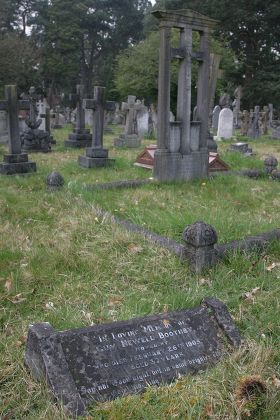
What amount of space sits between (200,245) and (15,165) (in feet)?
19.6

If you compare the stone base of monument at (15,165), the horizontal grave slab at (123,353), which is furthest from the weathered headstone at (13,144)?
the horizontal grave slab at (123,353)

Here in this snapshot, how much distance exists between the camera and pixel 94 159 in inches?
394

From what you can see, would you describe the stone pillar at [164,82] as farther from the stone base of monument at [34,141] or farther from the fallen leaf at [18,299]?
the stone base of monument at [34,141]

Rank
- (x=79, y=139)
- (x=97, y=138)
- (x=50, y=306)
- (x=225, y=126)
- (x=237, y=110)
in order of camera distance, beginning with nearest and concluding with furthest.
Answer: (x=50, y=306), (x=97, y=138), (x=79, y=139), (x=225, y=126), (x=237, y=110)

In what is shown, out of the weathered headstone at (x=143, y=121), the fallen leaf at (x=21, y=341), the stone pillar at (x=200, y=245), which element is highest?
the weathered headstone at (x=143, y=121)

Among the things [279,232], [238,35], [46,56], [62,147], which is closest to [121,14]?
[46,56]

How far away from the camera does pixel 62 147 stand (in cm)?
1436

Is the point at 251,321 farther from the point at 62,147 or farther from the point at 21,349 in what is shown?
the point at 62,147

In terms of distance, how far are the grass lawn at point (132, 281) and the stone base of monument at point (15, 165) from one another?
1550mm

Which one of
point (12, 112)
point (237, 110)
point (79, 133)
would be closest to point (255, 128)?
point (237, 110)

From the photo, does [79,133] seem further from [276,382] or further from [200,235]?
[276,382]

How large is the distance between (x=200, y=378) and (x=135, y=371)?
37cm

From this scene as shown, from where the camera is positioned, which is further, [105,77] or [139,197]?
[105,77]

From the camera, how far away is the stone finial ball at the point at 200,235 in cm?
390
